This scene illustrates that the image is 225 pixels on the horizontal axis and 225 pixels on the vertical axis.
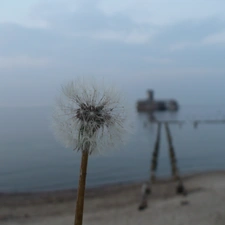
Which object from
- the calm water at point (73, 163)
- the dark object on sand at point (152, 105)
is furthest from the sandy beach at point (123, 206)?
the dark object on sand at point (152, 105)

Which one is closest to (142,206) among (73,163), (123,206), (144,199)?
(144,199)

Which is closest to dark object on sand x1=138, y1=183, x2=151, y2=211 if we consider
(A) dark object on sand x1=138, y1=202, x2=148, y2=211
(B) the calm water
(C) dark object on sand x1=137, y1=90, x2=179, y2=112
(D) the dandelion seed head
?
(A) dark object on sand x1=138, y1=202, x2=148, y2=211

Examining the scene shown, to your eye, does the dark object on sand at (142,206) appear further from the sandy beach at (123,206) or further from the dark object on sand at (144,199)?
the sandy beach at (123,206)

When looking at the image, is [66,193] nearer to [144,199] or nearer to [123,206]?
[123,206]

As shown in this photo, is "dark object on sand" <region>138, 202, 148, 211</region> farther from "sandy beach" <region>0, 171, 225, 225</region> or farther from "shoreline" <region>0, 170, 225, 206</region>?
"shoreline" <region>0, 170, 225, 206</region>

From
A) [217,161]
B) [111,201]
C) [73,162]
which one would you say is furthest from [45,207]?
[217,161]

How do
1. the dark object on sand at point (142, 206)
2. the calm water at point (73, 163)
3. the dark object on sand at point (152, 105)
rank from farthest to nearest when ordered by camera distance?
the dark object on sand at point (152, 105) → the calm water at point (73, 163) → the dark object on sand at point (142, 206)
